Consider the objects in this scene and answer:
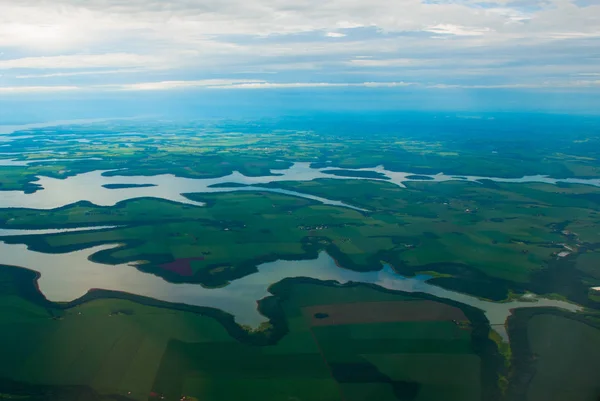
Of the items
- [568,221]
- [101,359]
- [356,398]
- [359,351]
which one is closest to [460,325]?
[359,351]

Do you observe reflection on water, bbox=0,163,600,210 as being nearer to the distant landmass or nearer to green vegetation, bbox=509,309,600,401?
the distant landmass

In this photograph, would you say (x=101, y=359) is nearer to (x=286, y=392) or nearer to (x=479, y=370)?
(x=286, y=392)

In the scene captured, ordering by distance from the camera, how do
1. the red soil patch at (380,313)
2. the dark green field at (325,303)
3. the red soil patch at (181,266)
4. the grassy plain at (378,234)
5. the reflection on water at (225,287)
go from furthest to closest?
the grassy plain at (378,234), the red soil patch at (181,266), the reflection on water at (225,287), the red soil patch at (380,313), the dark green field at (325,303)

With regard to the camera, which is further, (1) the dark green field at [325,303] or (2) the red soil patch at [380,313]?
(2) the red soil patch at [380,313]

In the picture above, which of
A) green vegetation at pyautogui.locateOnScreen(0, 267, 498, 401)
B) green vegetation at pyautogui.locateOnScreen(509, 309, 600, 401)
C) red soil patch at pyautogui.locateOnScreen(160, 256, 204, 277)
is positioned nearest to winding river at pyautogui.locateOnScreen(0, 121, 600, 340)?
green vegetation at pyautogui.locateOnScreen(509, 309, 600, 401)

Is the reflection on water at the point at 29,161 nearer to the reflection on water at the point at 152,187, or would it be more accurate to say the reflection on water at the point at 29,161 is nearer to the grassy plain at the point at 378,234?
the reflection on water at the point at 152,187

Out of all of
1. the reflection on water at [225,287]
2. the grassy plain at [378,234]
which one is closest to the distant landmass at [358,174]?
the grassy plain at [378,234]

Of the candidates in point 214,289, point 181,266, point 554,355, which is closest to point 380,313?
point 554,355
